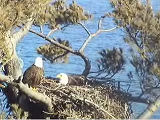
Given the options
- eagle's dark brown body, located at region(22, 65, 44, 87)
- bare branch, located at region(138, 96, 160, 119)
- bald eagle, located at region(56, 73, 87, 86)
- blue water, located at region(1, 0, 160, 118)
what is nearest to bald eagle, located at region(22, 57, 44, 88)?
eagle's dark brown body, located at region(22, 65, 44, 87)

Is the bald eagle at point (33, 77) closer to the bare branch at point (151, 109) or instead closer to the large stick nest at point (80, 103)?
the large stick nest at point (80, 103)

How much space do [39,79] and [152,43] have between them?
1.01 m

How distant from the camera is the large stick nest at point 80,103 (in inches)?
155

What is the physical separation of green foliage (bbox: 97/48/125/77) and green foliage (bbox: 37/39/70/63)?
0.45 metres

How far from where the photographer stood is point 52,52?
17.2 feet

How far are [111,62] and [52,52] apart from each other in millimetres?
679

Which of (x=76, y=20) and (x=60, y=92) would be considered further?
(x=76, y=20)

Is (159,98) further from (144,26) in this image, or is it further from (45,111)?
(45,111)

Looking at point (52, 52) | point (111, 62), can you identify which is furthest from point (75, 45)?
point (111, 62)

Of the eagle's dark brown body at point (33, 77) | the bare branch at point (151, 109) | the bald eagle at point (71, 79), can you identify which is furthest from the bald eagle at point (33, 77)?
the bare branch at point (151, 109)

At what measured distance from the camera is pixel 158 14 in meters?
4.14

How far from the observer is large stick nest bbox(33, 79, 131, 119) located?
394 cm

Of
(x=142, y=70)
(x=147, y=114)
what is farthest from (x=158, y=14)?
(x=147, y=114)

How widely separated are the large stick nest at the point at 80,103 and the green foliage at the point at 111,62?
2.25 ft
